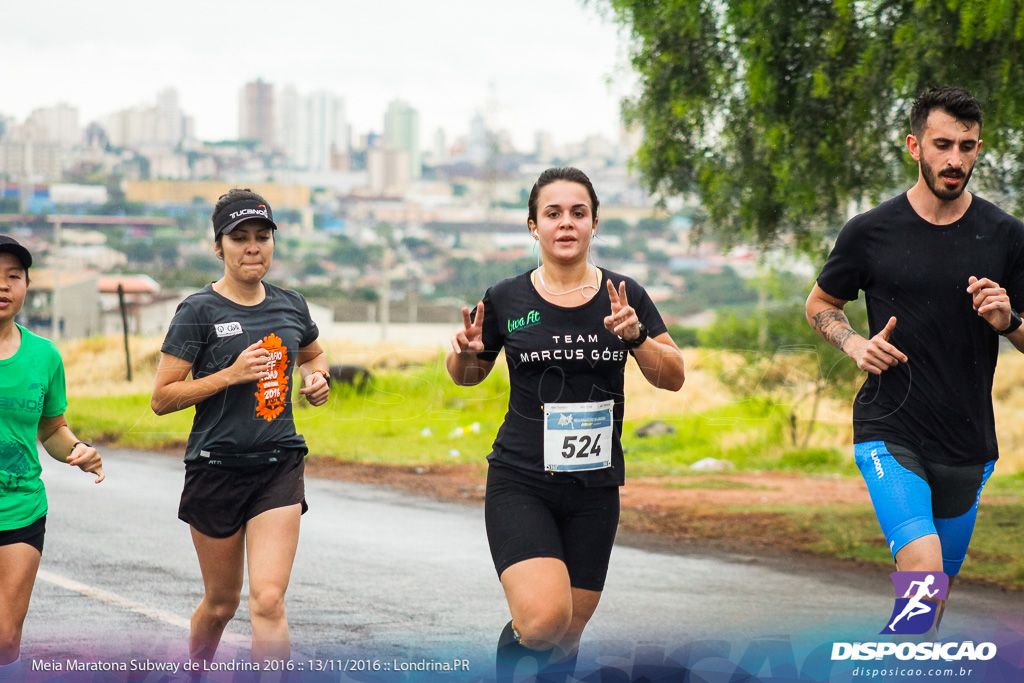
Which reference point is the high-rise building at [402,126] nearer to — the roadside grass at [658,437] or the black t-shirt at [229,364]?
the roadside grass at [658,437]

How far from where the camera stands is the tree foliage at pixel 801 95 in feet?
29.0

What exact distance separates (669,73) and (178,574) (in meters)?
6.16

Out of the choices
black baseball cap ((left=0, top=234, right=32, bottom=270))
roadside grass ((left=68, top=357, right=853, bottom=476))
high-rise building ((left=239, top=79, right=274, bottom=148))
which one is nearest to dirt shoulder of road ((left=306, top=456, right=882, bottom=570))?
roadside grass ((left=68, top=357, right=853, bottom=476))

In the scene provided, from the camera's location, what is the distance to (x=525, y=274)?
15.5 ft

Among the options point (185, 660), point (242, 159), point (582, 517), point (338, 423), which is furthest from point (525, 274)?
point (242, 159)

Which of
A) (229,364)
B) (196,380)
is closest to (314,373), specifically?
(229,364)

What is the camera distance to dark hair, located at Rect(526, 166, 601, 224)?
181 inches

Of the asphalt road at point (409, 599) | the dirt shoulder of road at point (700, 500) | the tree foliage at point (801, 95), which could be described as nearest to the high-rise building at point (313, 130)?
the dirt shoulder of road at point (700, 500)

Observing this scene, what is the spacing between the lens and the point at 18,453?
418 centimetres

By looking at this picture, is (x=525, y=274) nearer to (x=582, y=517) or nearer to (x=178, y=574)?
(x=582, y=517)

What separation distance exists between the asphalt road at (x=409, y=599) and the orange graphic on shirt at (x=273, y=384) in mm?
1098

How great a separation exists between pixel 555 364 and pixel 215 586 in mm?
1751

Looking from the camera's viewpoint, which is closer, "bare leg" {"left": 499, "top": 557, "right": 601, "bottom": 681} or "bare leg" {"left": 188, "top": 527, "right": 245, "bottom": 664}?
"bare leg" {"left": 499, "top": 557, "right": 601, "bottom": 681}

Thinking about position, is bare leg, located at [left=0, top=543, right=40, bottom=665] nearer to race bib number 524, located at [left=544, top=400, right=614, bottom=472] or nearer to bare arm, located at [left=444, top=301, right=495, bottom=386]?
bare arm, located at [left=444, top=301, right=495, bottom=386]
